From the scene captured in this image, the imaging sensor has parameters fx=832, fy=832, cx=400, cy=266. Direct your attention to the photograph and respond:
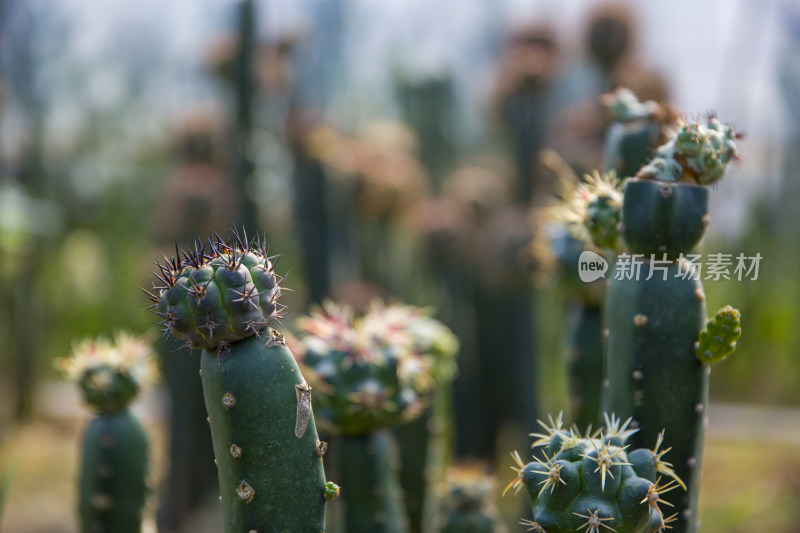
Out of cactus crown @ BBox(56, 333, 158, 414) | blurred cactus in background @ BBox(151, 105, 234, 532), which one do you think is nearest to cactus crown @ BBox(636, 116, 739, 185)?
cactus crown @ BBox(56, 333, 158, 414)

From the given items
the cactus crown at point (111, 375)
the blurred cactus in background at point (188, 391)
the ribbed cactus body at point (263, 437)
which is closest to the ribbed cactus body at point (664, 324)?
the ribbed cactus body at point (263, 437)

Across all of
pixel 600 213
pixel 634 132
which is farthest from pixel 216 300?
pixel 634 132

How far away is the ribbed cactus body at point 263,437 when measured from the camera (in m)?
1.70

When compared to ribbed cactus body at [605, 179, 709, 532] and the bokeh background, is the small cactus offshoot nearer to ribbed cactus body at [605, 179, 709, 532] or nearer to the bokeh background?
ribbed cactus body at [605, 179, 709, 532]

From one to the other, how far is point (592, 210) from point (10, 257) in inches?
236

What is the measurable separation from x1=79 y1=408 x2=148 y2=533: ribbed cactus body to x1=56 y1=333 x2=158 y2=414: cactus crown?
0.21 feet

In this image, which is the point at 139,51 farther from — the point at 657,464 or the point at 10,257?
the point at 657,464

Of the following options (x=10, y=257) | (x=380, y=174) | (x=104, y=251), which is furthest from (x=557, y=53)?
(x=104, y=251)

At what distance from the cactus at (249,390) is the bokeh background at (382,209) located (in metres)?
1.18

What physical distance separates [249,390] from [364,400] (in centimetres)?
69

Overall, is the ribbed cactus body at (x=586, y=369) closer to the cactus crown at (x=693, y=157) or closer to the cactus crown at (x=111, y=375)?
the cactus crown at (x=693, y=157)

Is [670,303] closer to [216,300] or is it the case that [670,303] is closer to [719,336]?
[719,336]

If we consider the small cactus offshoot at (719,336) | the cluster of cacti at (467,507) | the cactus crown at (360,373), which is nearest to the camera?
the small cactus offshoot at (719,336)

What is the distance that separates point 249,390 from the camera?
66.5 inches
